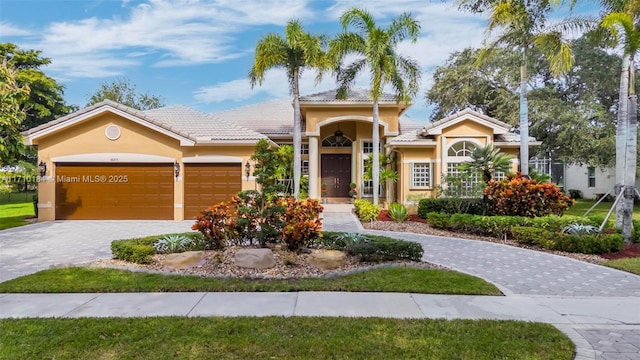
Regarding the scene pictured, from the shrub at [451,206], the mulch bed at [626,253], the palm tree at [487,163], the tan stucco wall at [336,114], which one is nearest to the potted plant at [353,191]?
the tan stucco wall at [336,114]

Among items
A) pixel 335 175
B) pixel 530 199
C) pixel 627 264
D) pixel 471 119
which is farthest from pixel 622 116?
pixel 335 175

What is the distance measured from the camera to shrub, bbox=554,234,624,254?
9516mm

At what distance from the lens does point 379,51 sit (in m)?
15.7

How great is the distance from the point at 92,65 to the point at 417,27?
13.5m

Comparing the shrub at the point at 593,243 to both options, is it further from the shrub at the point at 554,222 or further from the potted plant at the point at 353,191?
the potted plant at the point at 353,191

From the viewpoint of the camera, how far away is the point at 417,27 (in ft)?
53.5

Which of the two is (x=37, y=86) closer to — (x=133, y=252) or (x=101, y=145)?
(x=101, y=145)

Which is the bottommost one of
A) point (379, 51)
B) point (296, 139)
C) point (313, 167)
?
point (313, 167)

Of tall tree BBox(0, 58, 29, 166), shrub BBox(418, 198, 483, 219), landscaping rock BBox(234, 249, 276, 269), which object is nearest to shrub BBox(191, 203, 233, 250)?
landscaping rock BBox(234, 249, 276, 269)

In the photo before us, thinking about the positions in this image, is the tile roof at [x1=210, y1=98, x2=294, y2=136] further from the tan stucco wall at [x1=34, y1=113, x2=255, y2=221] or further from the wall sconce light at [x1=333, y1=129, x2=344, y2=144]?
the tan stucco wall at [x1=34, y1=113, x2=255, y2=221]

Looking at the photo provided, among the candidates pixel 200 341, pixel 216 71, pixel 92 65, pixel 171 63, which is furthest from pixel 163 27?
pixel 200 341

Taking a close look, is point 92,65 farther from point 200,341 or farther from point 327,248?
point 200,341

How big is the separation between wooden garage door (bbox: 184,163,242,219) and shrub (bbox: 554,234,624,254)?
1197 centimetres

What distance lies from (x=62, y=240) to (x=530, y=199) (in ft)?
48.3
